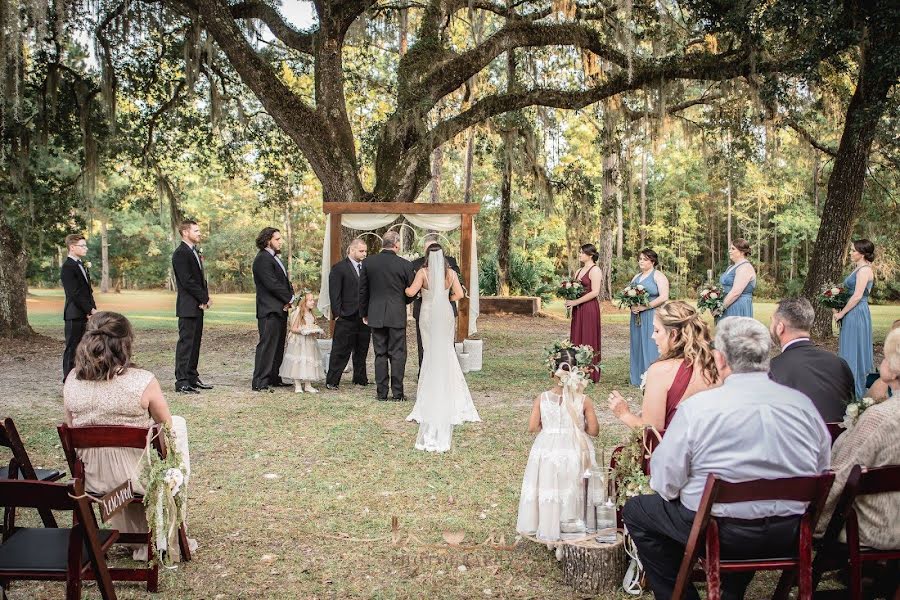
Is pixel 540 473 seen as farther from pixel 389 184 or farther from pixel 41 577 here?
pixel 389 184

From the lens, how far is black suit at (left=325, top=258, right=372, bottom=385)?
9.81 m

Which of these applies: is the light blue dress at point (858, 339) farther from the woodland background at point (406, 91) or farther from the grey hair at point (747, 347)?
the grey hair at point (747, 347)

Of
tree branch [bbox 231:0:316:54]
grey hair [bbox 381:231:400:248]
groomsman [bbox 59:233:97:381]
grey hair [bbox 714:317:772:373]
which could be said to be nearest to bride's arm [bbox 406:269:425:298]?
grey hair [bbox 381:231:400:248]

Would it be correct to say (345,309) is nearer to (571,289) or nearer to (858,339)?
(571,289)

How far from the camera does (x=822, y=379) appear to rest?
13.7ft

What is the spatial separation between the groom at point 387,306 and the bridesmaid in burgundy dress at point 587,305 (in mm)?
2252

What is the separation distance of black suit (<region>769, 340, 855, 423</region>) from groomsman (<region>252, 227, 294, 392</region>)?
6.14 metres

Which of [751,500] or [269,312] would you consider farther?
[269,312]

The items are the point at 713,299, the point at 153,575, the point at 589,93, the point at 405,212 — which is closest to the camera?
the point at 153,575

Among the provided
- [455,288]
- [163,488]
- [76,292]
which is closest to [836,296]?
[455,288]

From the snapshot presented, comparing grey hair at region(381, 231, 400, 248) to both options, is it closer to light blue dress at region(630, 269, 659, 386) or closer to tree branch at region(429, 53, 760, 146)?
light blue dress at region(630, 269, 659, 386)

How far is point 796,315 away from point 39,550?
12.9ft

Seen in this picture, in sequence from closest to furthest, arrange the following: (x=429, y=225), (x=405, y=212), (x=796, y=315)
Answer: (x=796, y=315)
(x=405, y=212)
(x=429, y=225)

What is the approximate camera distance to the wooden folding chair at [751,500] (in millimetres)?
2684
